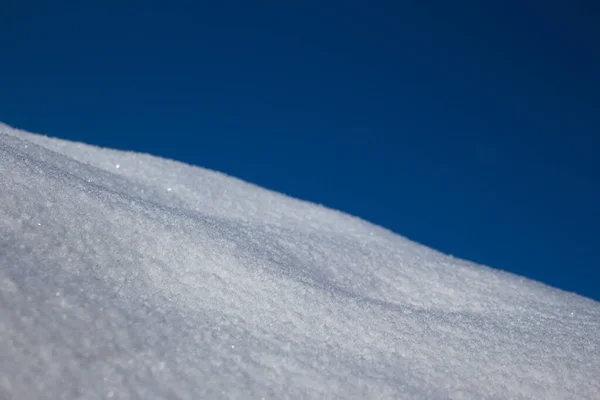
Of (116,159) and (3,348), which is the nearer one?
(3,348)

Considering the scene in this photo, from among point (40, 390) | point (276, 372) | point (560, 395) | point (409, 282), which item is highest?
point (409, 282)

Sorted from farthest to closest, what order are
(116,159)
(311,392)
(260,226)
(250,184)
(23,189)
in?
(250,184) < (116,159) < (260,226) < (23,189) < (311,392)

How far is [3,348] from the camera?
1066 mm

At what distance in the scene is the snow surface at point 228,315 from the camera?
1.15 meters

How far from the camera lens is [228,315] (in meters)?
1.44

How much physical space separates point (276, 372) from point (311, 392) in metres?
0.09

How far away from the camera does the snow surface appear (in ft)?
3.77

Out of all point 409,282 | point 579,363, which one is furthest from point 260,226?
point 579,363

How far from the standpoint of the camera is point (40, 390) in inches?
40.5

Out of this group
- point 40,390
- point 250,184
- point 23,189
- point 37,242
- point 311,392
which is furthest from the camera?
point 250,184

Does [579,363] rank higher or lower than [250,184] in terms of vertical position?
lower

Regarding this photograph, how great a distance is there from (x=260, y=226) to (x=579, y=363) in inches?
45.9

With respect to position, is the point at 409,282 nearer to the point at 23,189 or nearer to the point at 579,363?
the point at 579,363

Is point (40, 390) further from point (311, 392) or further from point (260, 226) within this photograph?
point (260, 226)
